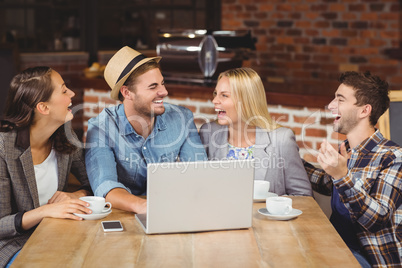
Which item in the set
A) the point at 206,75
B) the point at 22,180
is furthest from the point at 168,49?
the point at 22,180

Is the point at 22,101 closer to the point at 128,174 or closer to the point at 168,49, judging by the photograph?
the point at 128,174

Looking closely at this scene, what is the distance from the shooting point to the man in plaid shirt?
2113 mm

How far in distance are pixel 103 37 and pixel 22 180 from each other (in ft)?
11.2

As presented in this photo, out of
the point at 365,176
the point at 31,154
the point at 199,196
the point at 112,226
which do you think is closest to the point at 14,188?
the point at 31,154

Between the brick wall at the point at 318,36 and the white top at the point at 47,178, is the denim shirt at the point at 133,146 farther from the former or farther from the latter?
the brick wall at the point at 318,36

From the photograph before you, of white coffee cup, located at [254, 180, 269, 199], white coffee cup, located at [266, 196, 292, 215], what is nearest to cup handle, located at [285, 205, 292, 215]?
white coffee cup, located at [266, 196, 292, 215]

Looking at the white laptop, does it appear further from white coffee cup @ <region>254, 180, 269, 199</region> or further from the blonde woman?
the blonde woman

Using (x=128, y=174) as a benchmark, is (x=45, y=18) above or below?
above

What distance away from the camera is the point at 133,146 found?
2.57 metres

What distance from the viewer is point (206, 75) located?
3869mm

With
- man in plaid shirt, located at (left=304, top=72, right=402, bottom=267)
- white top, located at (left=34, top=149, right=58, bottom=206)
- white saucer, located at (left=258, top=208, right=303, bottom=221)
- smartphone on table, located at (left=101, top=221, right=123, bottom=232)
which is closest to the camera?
smartphone on table, located at (left=101, top=221, right=123, bottom=232)

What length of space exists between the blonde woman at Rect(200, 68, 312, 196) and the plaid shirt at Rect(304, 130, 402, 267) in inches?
12.4

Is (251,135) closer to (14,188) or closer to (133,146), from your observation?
(133,146)

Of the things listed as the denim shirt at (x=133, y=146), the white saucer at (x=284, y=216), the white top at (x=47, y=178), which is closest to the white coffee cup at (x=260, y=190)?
the white saucer at (x=284, y=216)
